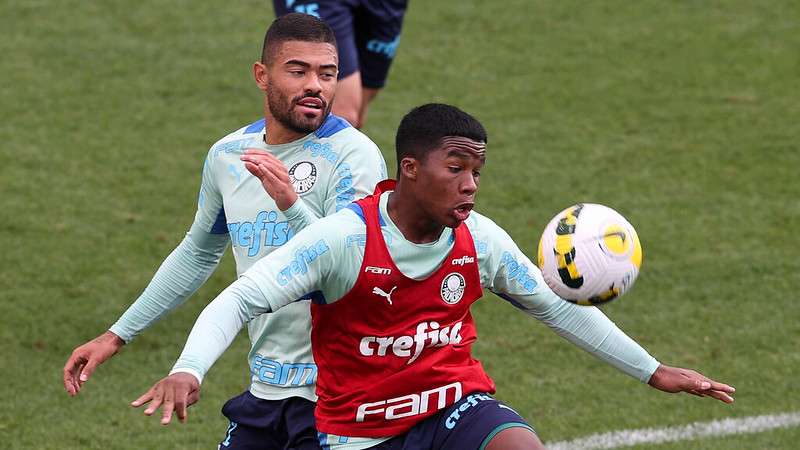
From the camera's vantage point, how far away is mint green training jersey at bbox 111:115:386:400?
17.0ft

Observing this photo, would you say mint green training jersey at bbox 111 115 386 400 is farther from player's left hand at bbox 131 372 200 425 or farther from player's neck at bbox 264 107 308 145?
player's left hand at bbox 131 372 200 425

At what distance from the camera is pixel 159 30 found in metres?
13.2

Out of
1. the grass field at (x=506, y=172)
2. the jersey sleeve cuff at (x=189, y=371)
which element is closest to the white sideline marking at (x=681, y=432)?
the grass field at (x=506, y=172)

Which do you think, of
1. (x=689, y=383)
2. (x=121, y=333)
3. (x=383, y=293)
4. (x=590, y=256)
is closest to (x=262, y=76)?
(x=121, y=333)

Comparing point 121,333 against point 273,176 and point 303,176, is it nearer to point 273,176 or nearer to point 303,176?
point 303,176

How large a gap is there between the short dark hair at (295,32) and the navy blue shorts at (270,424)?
1.36 meters

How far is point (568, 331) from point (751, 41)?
28.4 ft

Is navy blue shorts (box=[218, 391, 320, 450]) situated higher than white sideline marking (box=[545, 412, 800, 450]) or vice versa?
navy blue shorts (box=[218, 391, 320, 450])

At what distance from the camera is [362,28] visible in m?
8.92

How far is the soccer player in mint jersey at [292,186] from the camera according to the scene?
204 inches

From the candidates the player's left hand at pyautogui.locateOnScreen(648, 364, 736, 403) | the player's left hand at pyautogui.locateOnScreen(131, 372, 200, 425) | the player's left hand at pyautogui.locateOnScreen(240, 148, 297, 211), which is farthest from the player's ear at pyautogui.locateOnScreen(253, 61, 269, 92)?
the player's left hand at pyautogui.locateOnScreen(648, 364, 736, 403)

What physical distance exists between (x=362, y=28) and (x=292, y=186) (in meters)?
4.11

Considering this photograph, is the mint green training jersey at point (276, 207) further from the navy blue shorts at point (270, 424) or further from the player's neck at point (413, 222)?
the player's neck at point (413, 222)

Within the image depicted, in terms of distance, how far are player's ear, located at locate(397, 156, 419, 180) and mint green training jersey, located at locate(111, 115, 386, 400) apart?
43cm
